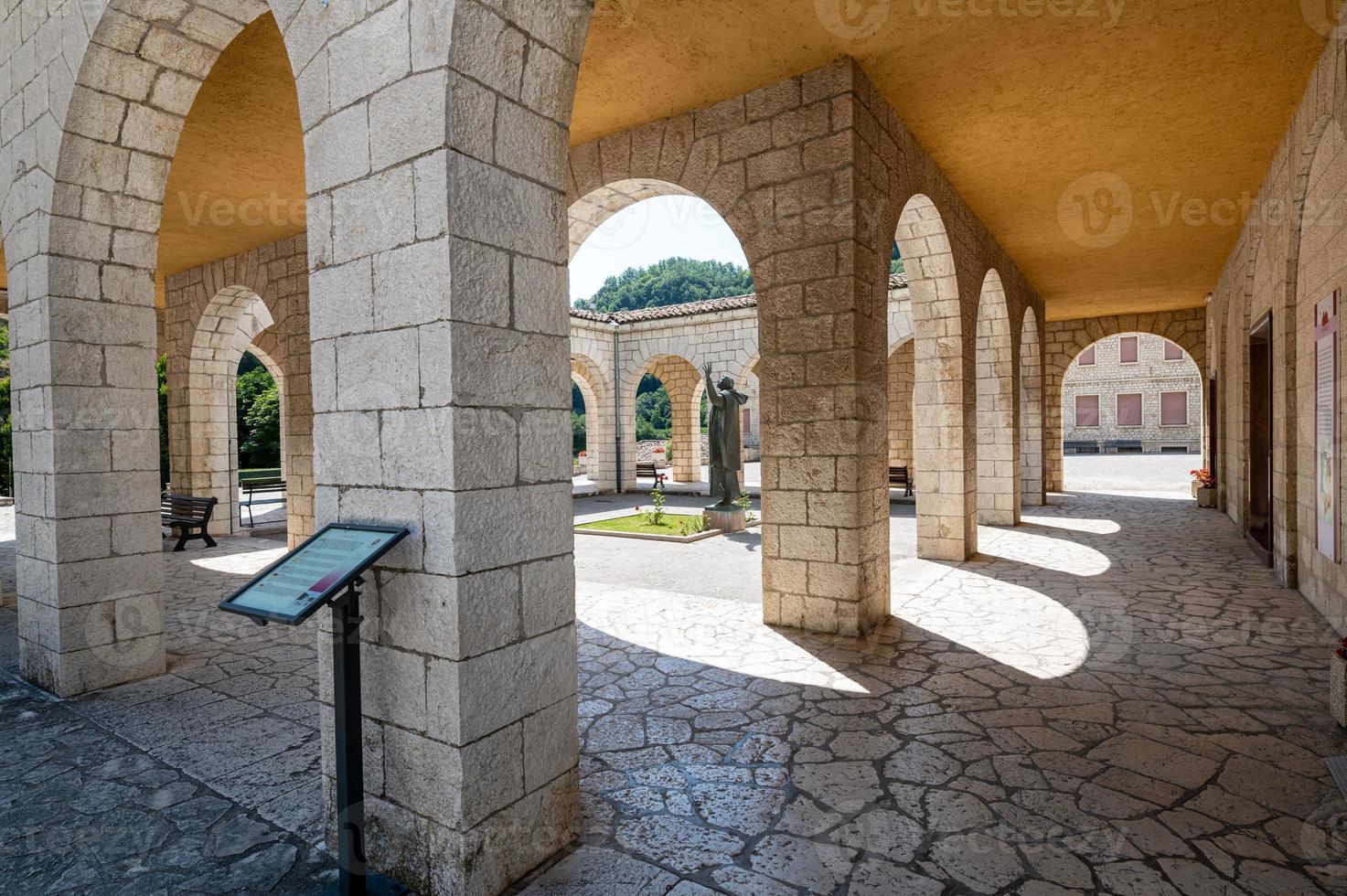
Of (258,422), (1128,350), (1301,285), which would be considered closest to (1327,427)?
(1301,285)

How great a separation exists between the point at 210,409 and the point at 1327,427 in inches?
452

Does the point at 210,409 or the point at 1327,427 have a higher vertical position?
the point at 210,409

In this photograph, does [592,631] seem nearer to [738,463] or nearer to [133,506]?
[133,506]

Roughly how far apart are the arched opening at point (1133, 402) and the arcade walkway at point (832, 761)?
23.2 m

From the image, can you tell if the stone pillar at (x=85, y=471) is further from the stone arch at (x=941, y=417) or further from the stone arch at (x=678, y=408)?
the stone arch at (x=678, y=408)

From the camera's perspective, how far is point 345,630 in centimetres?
190

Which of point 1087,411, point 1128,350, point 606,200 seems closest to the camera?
point 606,200

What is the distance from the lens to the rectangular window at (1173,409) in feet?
83.4

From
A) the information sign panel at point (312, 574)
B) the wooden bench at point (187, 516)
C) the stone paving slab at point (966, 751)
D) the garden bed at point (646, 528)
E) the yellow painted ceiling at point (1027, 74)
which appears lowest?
Answer: the stone paving slab at point (966, 751)

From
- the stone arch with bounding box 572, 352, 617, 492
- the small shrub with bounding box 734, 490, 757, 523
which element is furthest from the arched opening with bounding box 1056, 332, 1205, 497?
the small shrub with bounding box 734, 490, 757, 523

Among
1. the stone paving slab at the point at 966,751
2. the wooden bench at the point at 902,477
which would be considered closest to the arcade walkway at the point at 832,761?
the stone paving slab at the point at 966,751

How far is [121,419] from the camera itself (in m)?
3.69

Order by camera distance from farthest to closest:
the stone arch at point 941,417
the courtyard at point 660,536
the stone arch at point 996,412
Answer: the stone arch at point 996,412, the stone arch at point 941,417, the courtyard at point 660,536

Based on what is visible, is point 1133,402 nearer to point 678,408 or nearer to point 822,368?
point 678,408
